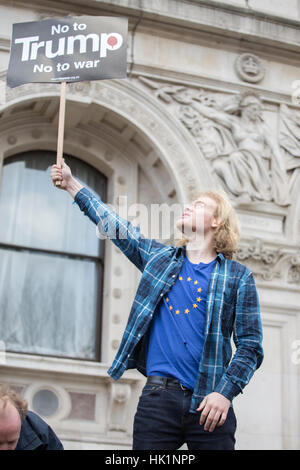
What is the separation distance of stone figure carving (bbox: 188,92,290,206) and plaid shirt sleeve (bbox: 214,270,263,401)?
4563mm

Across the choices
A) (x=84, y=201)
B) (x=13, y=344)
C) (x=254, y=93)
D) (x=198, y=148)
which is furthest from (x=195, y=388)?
(x=254, y=93)

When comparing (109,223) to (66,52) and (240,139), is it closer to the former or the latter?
(66,52)

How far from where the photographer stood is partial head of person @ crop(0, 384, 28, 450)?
12.9ft

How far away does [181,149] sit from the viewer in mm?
9383

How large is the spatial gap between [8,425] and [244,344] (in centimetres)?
147

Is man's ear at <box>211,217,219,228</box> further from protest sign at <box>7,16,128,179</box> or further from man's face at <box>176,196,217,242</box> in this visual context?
protest sign at <box>7,16,128,179</box>

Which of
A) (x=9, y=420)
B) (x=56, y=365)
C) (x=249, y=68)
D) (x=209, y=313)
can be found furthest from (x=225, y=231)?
(x=249, y=68)

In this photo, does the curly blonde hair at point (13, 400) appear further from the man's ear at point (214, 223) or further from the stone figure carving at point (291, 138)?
the stone figure carving at point (291, 138)

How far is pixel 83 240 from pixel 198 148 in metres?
1.80

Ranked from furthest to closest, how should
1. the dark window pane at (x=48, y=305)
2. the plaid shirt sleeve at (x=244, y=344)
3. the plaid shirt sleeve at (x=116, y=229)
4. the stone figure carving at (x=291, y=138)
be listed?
the stone figure carving at (x=291, y=138) → the dark window pane at (x=48, y=305) → the plaid shirt sleeve at (x=116, y=229) → the plaid shirt sleeve at (x=244, y=344)

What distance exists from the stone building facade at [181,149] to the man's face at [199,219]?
3904 millimetres

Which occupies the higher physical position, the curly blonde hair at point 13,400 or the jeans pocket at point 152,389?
the jeans pocket at point 152,389

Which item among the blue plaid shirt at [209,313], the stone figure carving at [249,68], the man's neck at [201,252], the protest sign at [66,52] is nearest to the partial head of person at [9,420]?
the blue plaid shirt at [209,313]

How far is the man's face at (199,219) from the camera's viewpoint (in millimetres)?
4973
